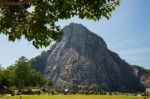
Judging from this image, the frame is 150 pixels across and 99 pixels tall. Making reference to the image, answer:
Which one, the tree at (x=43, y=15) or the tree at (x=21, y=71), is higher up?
the tree at (x=21, y=71)

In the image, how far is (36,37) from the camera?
1683cm

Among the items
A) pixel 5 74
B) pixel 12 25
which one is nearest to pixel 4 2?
pixel 12 25

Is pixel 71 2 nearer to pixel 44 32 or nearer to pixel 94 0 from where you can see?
pixel 94 0

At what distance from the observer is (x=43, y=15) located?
1614 cm

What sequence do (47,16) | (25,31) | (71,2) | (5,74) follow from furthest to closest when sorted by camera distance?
(5,74)
(25,31)
(47,16)
(71,2)

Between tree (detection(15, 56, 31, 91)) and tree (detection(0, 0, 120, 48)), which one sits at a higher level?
tree (detection(15, 56, 31, 91))

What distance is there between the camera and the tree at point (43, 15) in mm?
15219

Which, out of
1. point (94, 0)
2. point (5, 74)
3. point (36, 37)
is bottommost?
→ point (36, 37)

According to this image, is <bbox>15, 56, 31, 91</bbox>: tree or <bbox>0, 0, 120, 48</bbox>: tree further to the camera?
<bbox>15, 56, 31, 91</bbox>: tree

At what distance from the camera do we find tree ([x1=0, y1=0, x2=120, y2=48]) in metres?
15.2

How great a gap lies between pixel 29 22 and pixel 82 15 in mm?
2746

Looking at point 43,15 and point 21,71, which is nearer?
point 43,15

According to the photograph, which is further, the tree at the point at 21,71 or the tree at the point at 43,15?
the tree at the point at 21,71

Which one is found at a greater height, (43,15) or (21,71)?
(21,71)
